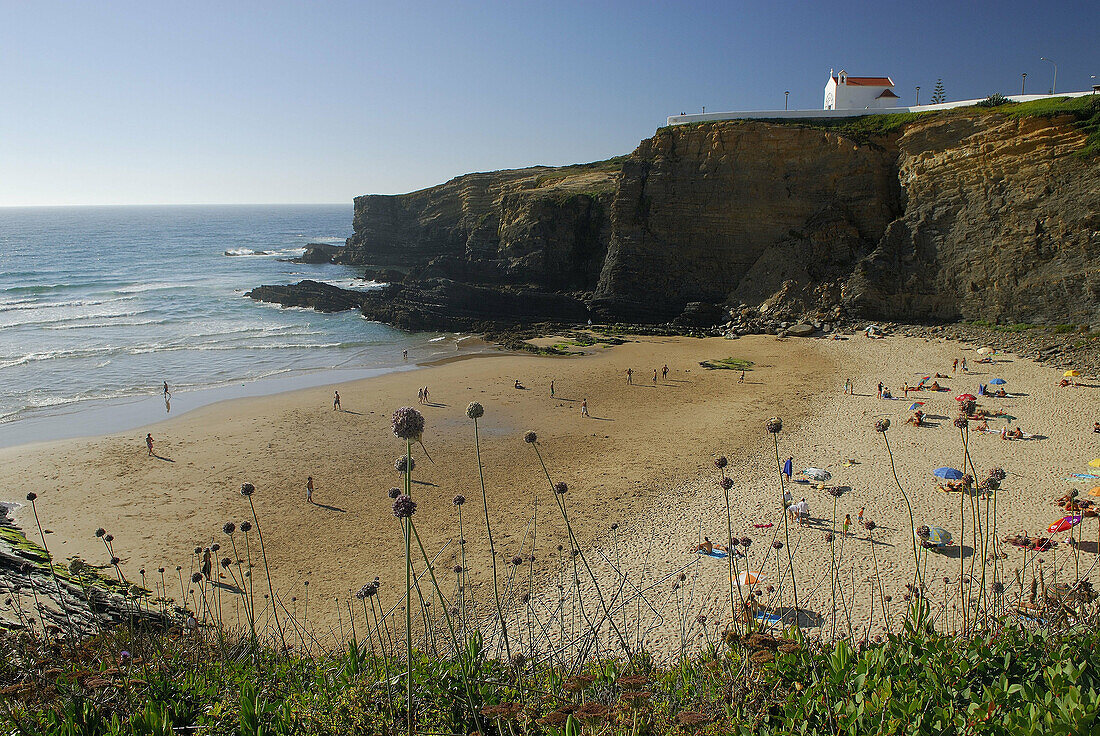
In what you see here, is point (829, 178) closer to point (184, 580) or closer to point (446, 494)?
point (446, 494)

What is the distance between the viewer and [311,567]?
444 inches

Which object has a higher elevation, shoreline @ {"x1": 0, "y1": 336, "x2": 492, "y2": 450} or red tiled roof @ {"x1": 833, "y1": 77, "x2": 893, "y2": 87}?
red tiled roof @ {"x1": 833, "y1": 77, "x2": 893, "y2": 87}

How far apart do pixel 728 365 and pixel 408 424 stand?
77.7 ft

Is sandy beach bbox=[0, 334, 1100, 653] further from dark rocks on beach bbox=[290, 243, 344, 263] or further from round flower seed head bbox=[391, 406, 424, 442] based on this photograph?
dark rocks on beach bbox=[290, 243, 344, 263]

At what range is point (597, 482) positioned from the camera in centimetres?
1472

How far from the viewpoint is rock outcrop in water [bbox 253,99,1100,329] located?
81.0ft

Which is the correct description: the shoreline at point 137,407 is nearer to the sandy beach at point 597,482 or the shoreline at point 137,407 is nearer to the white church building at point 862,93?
the sandy beach at point 597,482

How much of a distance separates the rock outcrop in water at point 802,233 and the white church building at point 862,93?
226 inches

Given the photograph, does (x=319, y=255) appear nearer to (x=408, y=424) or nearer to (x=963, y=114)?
(x=963, y=114)

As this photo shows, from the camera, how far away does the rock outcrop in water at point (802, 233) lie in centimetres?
2470

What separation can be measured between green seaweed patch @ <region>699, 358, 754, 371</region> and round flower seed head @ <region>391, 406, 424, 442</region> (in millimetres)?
23050

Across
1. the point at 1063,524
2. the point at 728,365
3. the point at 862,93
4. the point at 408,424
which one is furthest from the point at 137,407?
the point at 862,93

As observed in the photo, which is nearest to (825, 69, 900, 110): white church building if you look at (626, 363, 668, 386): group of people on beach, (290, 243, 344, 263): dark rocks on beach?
(626, 363, 668, 386): group of people on beach

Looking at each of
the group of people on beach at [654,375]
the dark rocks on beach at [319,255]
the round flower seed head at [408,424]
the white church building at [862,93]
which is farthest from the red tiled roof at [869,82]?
the dark rocks on beach at [319,255]
